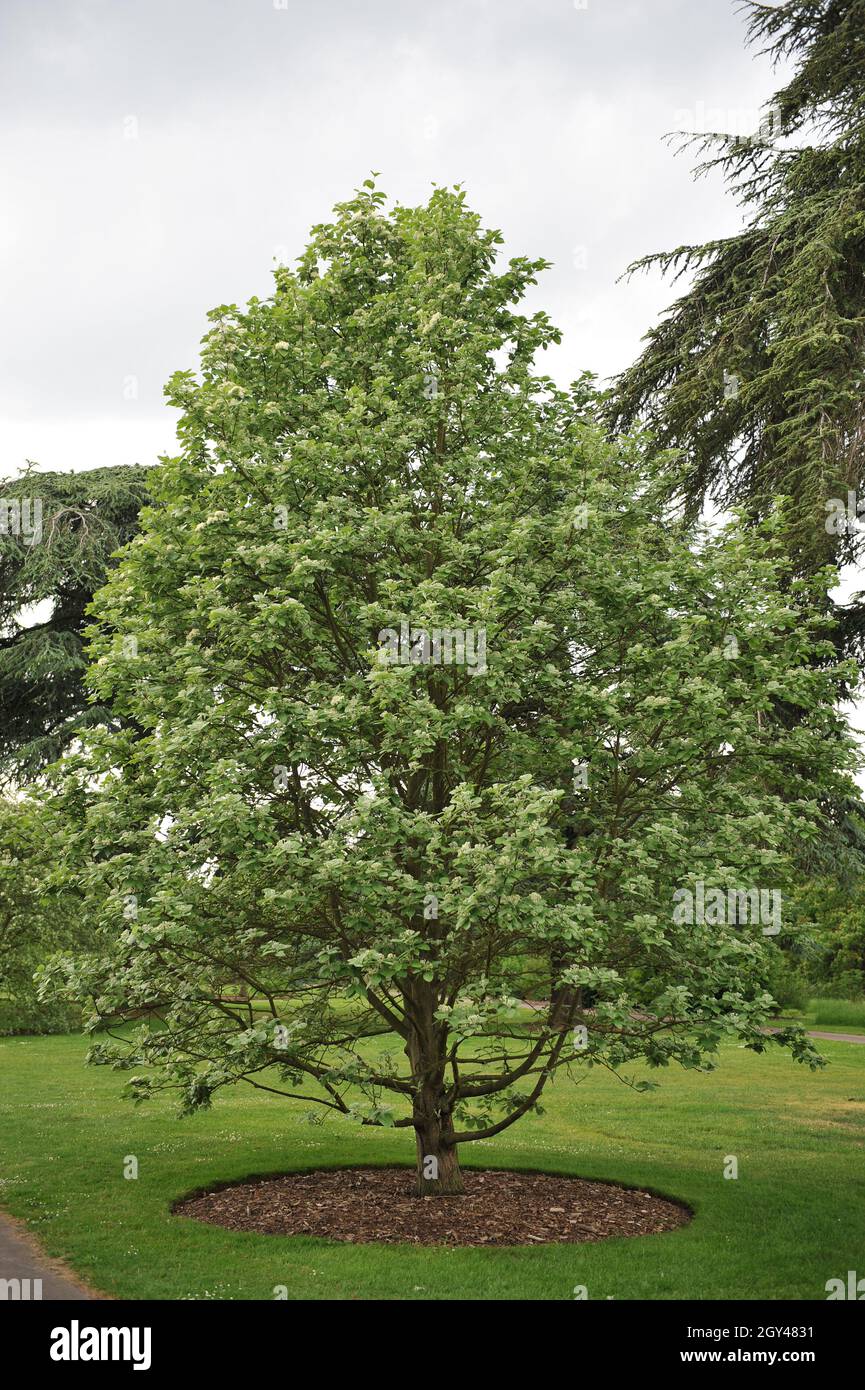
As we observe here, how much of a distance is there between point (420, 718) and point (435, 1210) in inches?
234

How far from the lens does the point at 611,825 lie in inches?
400

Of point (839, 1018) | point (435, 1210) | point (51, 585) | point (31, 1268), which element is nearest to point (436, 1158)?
point (435, 1210)

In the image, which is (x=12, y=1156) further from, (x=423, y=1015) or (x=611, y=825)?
(x=611, y=825)

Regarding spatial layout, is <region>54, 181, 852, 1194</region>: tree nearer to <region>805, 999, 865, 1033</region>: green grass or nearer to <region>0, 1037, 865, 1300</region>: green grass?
<region>0, 1037, 865, 1300</region>: green grass

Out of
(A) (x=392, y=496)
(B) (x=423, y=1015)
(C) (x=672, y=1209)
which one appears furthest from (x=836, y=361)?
(C) (x=672, y=1209)

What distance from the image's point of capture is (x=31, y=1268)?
975 centimetres

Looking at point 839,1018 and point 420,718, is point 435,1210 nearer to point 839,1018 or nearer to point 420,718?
point 420,718

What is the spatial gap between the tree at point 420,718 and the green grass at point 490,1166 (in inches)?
60.2

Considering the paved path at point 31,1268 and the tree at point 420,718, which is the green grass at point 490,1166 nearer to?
the paved path at point 31,1268

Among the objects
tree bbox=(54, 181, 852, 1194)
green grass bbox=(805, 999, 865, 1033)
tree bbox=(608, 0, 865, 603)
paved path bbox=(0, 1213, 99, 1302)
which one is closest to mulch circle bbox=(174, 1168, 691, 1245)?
tree bbox=(54, 181, 852, 1194)

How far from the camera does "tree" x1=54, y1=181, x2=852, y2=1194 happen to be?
9102 mm

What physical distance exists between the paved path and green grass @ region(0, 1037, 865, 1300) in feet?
0.63

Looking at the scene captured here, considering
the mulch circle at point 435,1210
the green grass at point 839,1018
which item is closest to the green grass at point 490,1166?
the mulch circle at point 435,1210

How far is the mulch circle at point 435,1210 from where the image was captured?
10.8 m
